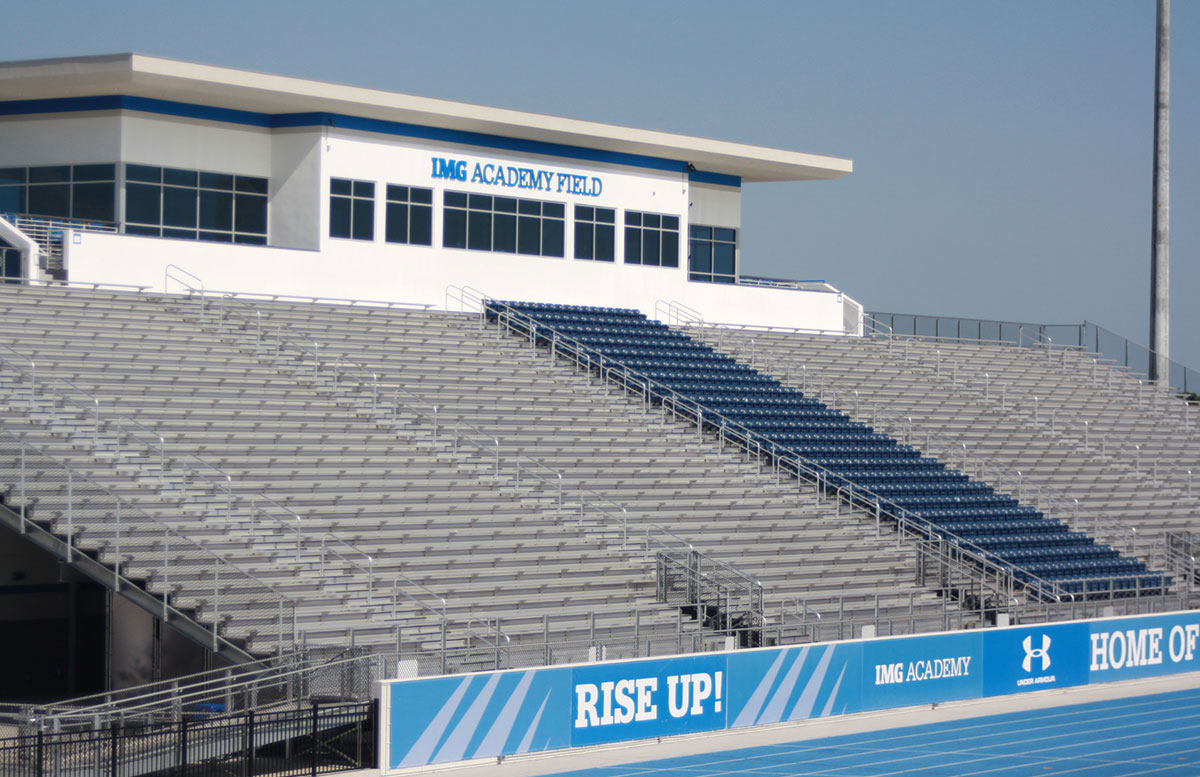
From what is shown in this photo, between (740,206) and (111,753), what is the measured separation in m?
27.8

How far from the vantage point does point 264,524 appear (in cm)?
2102

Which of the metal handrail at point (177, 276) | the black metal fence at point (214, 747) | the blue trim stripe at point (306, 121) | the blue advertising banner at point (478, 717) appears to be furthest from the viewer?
the blue trim stripe at point (306, 121)

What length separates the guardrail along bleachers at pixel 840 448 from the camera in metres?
28.9

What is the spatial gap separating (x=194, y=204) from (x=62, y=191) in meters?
2.36

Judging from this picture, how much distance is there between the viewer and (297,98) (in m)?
30.4

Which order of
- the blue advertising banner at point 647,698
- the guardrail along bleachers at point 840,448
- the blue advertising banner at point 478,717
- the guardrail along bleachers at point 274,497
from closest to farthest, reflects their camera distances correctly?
the blue advertising banner at point 478,717
the blue advertising banner at point 647,698
the guardrail along bleachers at point 274,497
the guardrail along bleachers at point 840,448

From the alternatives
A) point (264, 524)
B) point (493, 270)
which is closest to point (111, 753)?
point (264, 524)

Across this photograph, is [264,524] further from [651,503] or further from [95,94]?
[95,94]

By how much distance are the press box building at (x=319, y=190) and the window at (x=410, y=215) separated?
0.04 m

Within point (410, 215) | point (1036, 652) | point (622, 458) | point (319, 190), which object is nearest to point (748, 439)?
point (622, 458)

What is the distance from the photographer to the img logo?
33281 millimetres

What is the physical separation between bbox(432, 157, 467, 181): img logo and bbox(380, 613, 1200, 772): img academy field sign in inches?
619

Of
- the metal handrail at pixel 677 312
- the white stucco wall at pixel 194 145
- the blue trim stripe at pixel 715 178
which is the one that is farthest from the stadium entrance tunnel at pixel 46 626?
the blue trim stripe at pixel 715 178

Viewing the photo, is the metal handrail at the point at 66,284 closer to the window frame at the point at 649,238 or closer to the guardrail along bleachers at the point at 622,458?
the guardrail along bleachers at the point at 622,458
